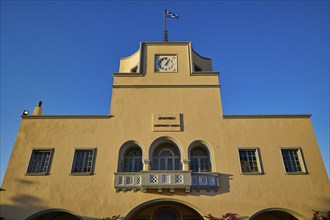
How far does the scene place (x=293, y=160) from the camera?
17.7 meters

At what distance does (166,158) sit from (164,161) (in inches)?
10.4

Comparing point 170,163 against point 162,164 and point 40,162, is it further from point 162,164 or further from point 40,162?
point 40,162

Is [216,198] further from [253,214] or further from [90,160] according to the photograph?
[90,160]

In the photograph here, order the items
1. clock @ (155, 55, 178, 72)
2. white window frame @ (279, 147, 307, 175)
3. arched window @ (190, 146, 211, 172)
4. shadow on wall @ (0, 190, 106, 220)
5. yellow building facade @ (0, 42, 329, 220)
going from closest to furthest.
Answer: shadow on wall @ (0, 190, 106, 220) < yellow building facade @ (0, 42, 329, 220) < white window frame @ (279, 147, 307, 175) < arched window @ (190, 146, 211, 172) < clock @ (155, 55, 178, 72)

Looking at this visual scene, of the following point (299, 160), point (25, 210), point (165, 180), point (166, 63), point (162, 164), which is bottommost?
point (25, 210)

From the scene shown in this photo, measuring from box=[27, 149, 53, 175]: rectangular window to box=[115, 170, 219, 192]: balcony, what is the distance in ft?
16.9

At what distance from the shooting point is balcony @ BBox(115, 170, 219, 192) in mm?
16094

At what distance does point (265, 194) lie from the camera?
16.2 meters

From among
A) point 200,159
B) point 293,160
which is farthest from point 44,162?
point 293,160

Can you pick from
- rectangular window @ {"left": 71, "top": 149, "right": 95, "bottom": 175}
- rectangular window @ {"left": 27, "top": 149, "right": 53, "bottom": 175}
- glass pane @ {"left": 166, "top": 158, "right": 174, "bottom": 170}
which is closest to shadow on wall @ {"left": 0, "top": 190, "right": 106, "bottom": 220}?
rectangular window @ {"left": 27, "top": 149, "right": 53, "bottom": 175}

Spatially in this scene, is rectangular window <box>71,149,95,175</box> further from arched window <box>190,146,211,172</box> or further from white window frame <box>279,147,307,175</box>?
white window frame <box>279,147,307,175</box>

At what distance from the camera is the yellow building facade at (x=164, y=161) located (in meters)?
16.0

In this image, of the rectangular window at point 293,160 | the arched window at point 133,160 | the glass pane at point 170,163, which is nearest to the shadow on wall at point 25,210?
the arched window at point 133,160

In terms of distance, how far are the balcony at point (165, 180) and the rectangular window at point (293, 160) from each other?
5251 mm
